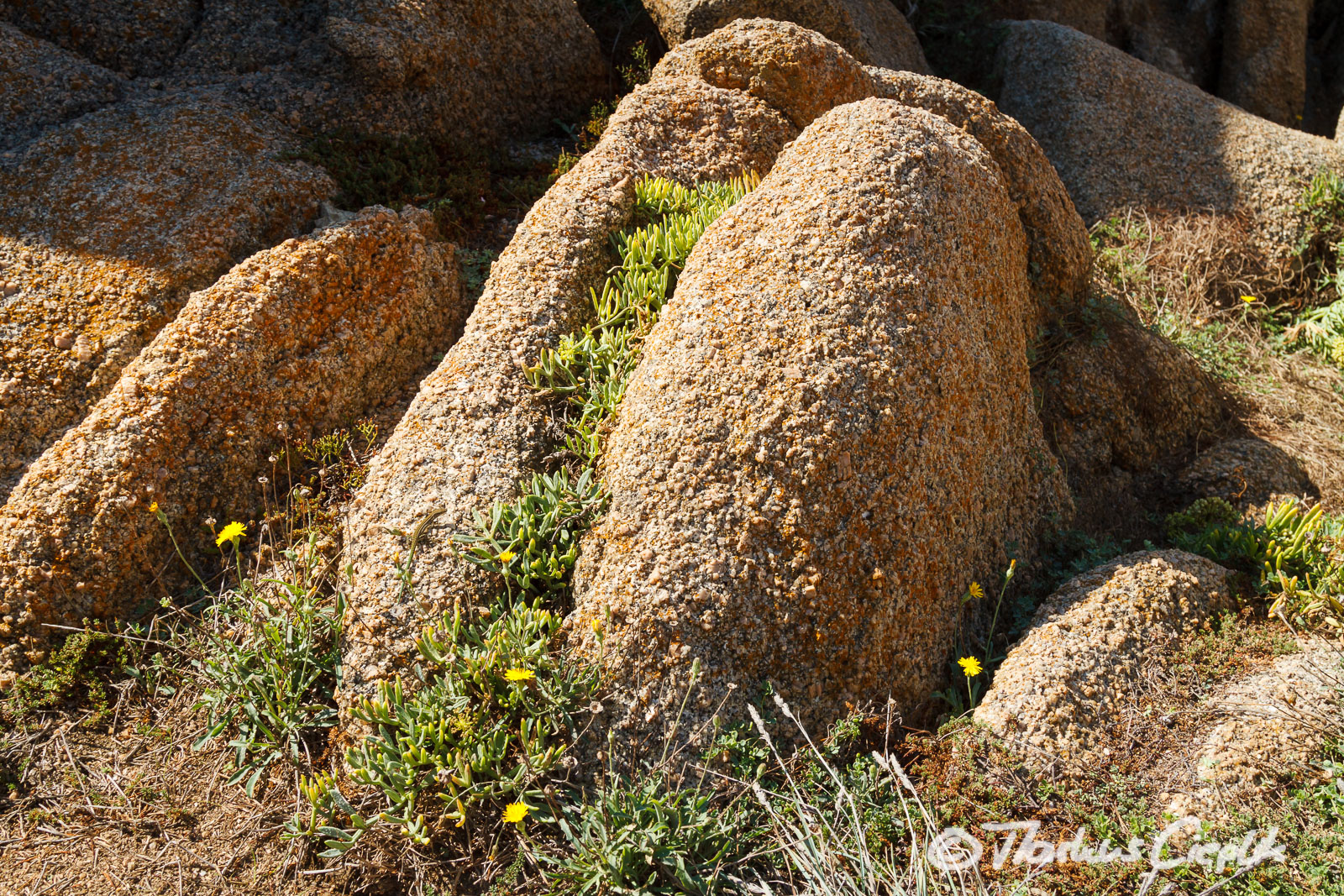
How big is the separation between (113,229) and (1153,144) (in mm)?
7752

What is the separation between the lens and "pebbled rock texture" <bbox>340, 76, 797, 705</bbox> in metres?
3.41

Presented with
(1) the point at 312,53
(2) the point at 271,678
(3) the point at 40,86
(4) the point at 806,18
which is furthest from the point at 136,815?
(4) the point at 806,18

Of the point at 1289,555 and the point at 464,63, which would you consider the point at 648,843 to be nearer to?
the point at 1289,555

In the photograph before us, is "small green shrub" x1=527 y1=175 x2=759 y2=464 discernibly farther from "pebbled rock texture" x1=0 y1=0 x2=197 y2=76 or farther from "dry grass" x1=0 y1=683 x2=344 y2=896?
"pebbled rock texture" x1=0 y1=0 x2=197 y2=76

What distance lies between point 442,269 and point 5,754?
2.99m

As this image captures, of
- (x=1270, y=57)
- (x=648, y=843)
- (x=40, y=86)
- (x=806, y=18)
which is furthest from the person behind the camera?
(x=1270, y=57)

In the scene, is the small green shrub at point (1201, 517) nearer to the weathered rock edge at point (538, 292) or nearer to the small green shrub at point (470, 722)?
the weathered rock edge at point (538, 292)

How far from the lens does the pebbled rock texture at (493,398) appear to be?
341 centimetres

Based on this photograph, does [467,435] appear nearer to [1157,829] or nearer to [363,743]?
[363,743]

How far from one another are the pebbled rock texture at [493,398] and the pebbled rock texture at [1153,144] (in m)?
3.85

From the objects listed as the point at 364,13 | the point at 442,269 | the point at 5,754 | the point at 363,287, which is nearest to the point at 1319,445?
the point at 442,269

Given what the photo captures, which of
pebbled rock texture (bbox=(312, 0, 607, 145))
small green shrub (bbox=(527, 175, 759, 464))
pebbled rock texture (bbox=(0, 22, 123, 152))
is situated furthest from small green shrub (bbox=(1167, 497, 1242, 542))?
pebbled rock texture (bbox=(0, 22, 123, 152))

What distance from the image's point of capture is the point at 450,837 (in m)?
3.05

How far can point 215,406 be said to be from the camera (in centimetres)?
403
